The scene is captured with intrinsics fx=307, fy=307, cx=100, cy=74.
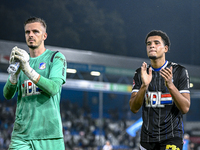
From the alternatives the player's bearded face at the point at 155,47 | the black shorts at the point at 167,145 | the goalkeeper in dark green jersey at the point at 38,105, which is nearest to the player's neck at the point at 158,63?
the player's bearded face at the point at 155,47

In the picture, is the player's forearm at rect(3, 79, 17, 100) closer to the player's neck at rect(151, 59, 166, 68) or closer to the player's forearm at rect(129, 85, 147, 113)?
the player's forearm at rect(129, 85, 147, 113)

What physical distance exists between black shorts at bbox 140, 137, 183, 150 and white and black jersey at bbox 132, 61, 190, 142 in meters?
0.04

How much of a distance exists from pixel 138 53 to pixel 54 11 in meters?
6.58

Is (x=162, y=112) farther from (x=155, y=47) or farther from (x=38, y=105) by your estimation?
(x=38, y=105)

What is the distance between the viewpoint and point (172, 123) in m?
3.18

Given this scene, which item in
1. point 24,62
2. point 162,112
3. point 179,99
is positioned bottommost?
point 162,112

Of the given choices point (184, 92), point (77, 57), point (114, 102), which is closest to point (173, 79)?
point (184, 92)

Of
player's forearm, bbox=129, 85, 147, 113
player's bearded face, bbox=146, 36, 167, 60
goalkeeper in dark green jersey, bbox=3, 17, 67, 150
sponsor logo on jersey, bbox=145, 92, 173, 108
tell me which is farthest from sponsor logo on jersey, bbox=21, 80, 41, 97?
player's bearded face, bbox=146, 36, 167, 60

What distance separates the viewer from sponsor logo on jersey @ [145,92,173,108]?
128 inches

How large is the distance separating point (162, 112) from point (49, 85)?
1260mm

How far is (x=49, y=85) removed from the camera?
8.87 feet

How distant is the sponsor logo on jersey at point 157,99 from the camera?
326 cm

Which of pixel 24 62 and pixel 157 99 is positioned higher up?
pixel 24 62

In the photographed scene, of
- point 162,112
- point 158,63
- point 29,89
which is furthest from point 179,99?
point 29,89
